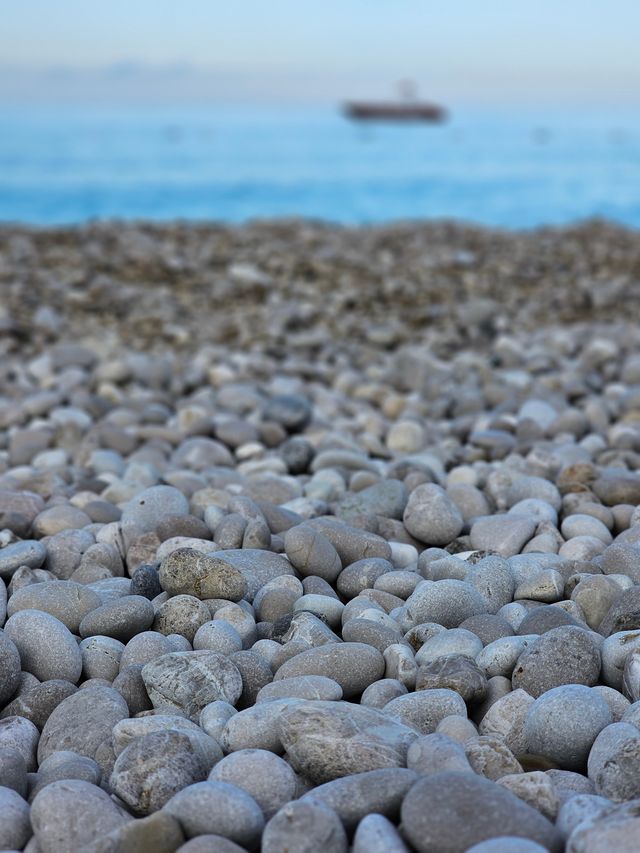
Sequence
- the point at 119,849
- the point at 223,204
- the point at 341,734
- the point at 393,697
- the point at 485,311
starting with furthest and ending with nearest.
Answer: the point at 223,204
the point at 485,311
the point at 393,697
the point at 341,734
the point at 119,849

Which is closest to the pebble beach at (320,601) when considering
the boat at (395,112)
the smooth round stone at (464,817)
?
the smooth round stone at (464,817)

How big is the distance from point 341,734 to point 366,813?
15cm

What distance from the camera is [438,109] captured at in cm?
4016

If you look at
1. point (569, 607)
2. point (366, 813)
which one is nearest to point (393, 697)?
point (366, 813)

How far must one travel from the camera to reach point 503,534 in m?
2.26

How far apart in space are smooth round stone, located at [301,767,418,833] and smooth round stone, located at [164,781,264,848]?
0.08 metres

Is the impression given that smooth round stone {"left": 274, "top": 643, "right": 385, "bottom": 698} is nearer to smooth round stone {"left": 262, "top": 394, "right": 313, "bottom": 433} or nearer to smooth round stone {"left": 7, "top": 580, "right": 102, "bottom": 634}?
smooth round stone {"left": 7, "top": 580, "right": 102, "bottom": 634}

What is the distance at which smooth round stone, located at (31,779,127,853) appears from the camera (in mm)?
1262

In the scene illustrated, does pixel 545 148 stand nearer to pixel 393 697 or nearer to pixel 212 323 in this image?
pixel 212 323

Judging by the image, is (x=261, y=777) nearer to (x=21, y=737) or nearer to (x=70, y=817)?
(x=70, y=817)

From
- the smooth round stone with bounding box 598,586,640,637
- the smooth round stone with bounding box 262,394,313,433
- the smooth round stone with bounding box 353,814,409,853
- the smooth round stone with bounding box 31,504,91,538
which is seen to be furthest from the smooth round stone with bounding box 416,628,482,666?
the smooth round stone with bounding box 262,394,313,433

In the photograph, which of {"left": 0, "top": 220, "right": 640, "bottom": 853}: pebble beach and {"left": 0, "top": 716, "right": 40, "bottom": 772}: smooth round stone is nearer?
{"left": 0, "top": 220, "right": 640, "bottom": 853}: pebble beach

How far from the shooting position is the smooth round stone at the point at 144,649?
171 centimetres

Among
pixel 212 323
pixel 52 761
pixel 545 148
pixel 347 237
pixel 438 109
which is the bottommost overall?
pixel 52 761
